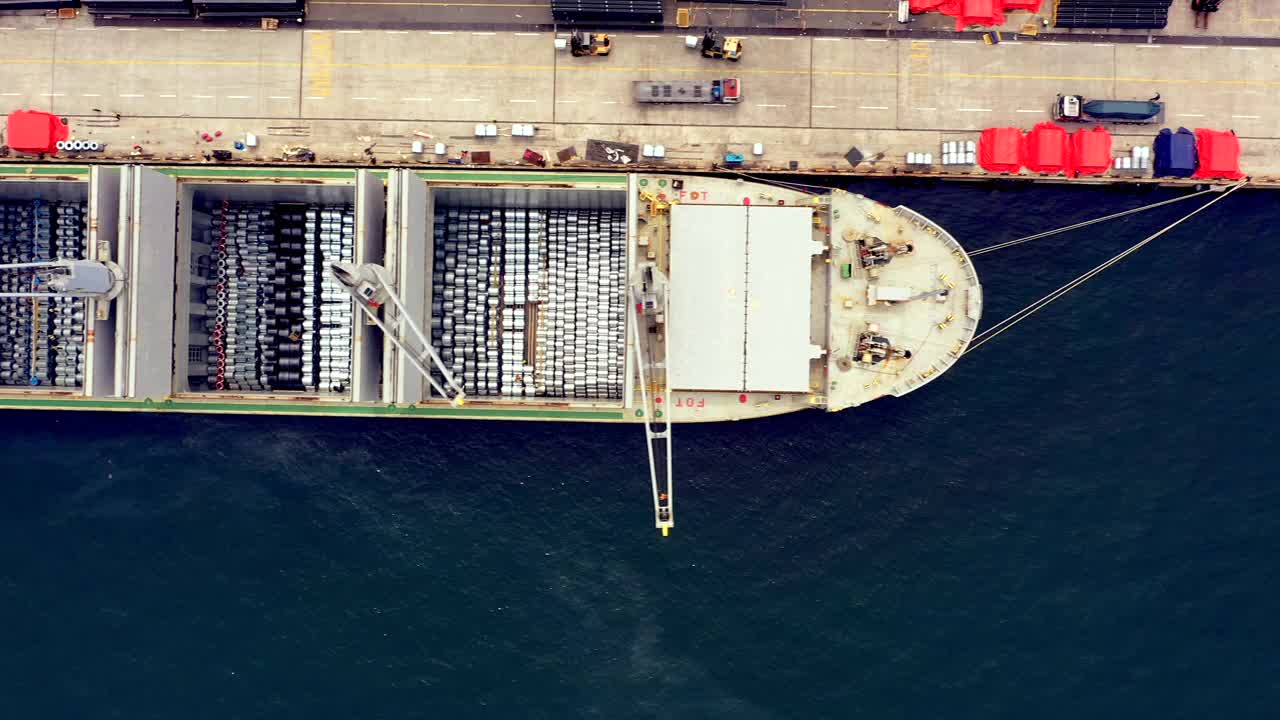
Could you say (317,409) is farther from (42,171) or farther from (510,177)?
(42,171)

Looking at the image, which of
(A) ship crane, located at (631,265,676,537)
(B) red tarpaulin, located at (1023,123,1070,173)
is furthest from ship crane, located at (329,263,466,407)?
(B) red tarpaulin, located at (1023,123,1070,173)

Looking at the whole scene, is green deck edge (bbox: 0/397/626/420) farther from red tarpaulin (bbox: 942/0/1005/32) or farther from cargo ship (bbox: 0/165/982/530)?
red tarpaulin (bbox: 942/0/1005/32)

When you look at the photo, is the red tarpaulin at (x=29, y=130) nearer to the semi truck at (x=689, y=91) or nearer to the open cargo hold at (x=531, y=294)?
the open cargo hold at (x=531, y=294)

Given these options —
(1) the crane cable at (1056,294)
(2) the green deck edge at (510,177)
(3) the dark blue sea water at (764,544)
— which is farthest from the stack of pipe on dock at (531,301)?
(1) the crane cable at (1056,294)

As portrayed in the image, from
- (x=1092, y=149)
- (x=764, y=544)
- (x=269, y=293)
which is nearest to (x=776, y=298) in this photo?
(x=764, y=544)

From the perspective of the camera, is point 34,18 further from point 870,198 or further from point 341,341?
point 870,198

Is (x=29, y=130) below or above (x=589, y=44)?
below

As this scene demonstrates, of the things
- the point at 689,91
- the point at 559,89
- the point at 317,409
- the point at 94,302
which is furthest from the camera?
the point at 559,89
